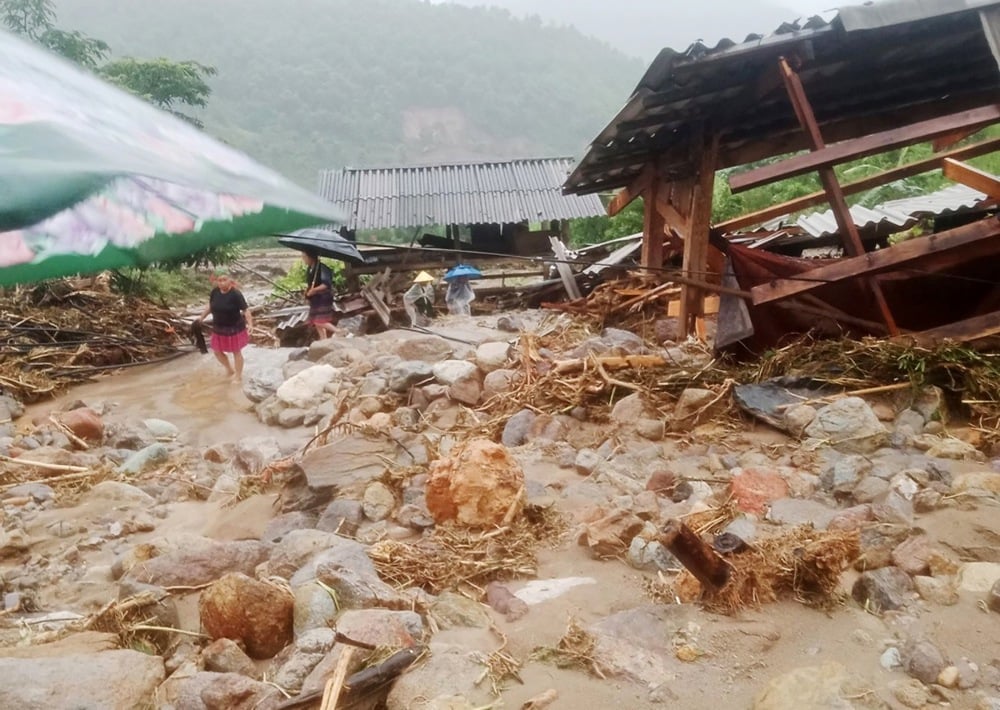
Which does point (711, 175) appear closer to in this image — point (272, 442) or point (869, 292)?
point (869, 292)

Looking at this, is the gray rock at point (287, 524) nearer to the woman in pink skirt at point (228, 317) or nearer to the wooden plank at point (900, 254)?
the wooden plank at point (900, 254)

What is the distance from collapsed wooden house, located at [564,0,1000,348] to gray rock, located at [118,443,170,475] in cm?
399

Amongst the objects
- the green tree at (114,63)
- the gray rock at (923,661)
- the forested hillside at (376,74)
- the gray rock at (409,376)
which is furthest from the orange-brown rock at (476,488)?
the forested hillside at (376,74)

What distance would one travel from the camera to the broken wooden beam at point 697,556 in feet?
7.00

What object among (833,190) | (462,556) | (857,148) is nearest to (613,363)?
(833,190)

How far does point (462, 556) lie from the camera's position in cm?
271

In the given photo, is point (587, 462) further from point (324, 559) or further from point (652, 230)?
point (652, 230)

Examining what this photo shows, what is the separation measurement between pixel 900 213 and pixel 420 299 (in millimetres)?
8251

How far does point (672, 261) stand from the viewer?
27.5 feet

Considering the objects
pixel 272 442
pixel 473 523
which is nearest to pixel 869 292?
pixel 473 523

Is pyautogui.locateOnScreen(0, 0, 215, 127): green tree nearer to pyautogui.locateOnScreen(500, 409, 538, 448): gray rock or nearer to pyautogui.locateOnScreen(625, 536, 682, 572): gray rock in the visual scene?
pyautogui.locateOnScreen(500, 409, 538, 448): gray rock

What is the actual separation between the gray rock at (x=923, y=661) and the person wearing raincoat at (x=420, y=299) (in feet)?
35.4

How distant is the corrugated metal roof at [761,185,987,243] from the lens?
23.7 ft

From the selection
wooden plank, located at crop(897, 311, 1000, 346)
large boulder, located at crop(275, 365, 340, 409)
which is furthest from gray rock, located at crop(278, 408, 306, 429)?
wooden plank, located at crop(897, 311, 1000, 346)
